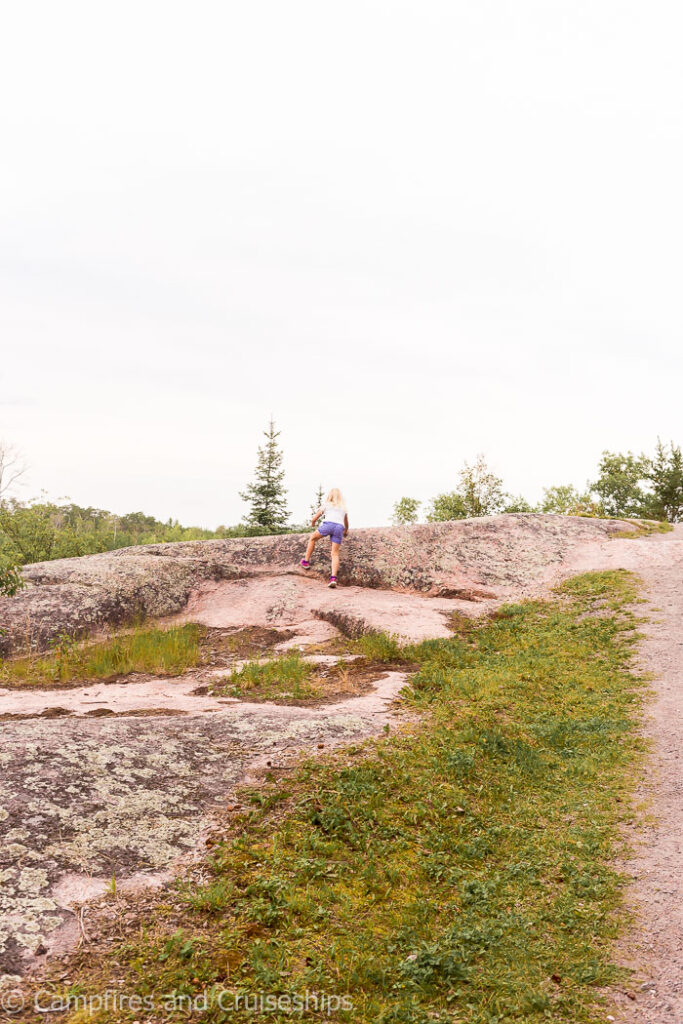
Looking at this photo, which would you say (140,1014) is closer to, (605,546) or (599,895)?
(599,895)

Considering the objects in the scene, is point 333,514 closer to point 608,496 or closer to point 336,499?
point 336,499

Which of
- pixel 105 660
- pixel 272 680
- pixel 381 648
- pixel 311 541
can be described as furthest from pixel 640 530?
pixel 105 660

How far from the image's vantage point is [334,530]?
19.1m

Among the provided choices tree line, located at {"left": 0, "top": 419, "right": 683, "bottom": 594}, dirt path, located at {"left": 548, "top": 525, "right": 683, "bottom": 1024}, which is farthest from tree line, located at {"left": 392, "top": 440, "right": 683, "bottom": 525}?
dirt path, located at {"left": 548, "top": 525, "right": 683, "bottom": 1024}

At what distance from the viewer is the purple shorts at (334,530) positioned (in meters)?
19.0

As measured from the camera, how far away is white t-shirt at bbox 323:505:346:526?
1930 cm

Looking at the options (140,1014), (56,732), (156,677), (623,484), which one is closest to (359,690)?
(156,677)

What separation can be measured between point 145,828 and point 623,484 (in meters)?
56.0

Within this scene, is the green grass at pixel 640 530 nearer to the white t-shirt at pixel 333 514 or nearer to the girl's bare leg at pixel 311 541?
the white t-shirt at pixel 333 514

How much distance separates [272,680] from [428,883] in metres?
6.17

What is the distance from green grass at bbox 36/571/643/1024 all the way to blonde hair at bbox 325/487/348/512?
9.29 meters

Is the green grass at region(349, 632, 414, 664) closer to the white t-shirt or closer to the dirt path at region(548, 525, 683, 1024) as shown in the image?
the dirt path at region(548, 525, 683, 1024)

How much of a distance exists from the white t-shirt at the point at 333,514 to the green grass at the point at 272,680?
6393 mm

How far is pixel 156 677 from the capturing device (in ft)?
44.8
